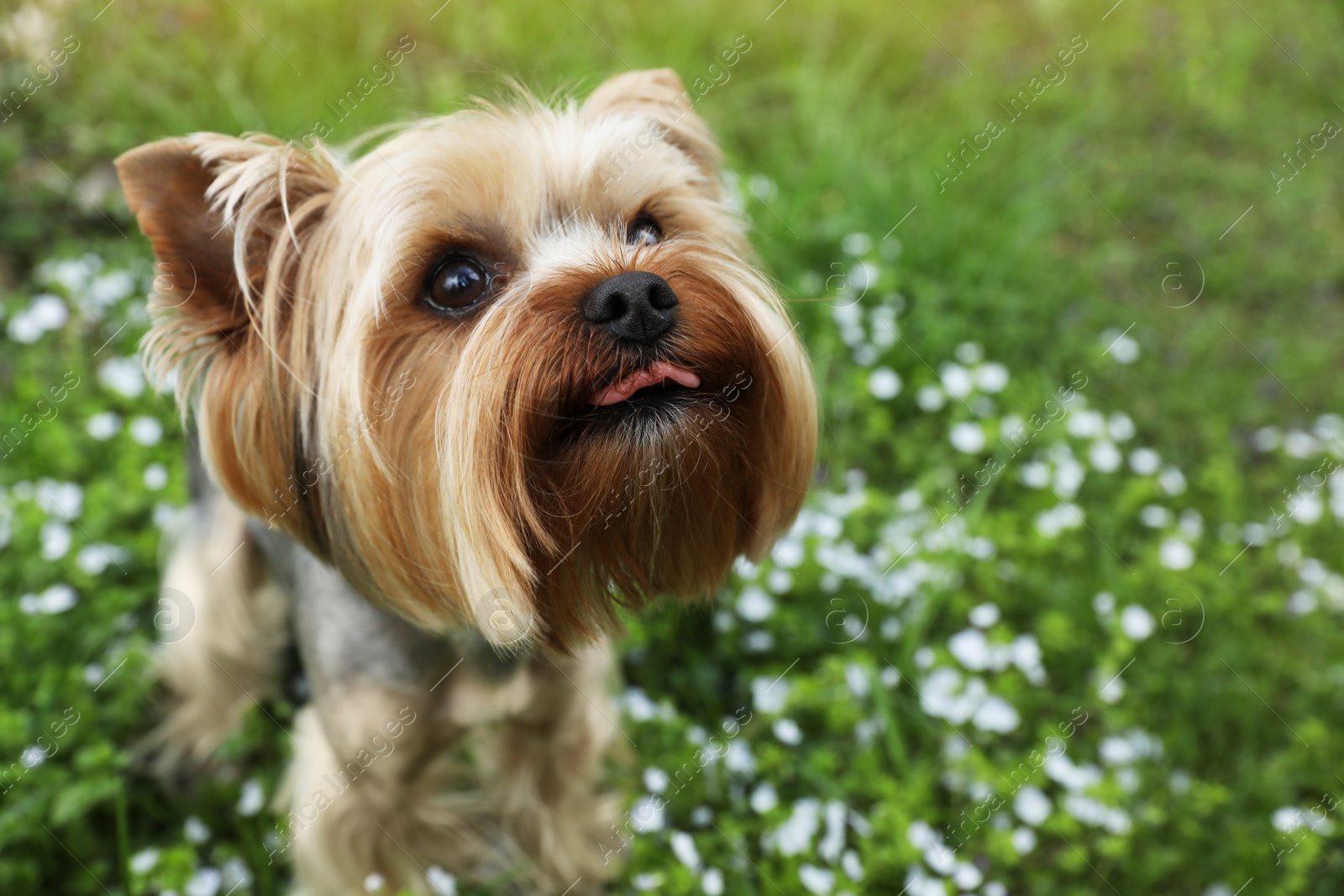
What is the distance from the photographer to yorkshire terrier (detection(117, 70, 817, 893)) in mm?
1874

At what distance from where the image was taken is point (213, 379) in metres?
2.06

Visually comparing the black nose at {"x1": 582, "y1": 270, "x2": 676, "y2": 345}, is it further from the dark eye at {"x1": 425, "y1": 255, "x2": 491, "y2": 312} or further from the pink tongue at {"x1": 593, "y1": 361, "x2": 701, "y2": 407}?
the dark eye at {"x1": 425, "y1": 255, "x2": 491, "y2": 312}

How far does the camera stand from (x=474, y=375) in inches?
72.5

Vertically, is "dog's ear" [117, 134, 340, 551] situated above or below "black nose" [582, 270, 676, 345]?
above

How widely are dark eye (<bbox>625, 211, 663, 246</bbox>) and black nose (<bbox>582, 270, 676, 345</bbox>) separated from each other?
433 mm

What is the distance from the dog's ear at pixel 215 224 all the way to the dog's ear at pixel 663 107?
0.69 meters

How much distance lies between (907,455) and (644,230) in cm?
209

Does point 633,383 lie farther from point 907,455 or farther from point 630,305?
point 907,455

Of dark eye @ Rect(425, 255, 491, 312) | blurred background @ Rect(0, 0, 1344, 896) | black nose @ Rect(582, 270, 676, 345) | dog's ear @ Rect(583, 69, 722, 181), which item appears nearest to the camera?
black nose @ Rect(582, 270, 676, 345)

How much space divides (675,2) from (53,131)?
312 cm

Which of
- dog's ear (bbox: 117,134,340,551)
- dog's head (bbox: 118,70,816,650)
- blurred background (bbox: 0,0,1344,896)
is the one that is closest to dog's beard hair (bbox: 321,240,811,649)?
dog's head (bbox: 118,70,816,650)

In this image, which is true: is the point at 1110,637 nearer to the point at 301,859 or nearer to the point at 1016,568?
the point at 1016,568

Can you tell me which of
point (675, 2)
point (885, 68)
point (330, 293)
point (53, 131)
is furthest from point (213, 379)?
point (885, 68)

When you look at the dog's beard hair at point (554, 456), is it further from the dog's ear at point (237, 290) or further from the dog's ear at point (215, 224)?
the dog's ear at point (215, 224)
